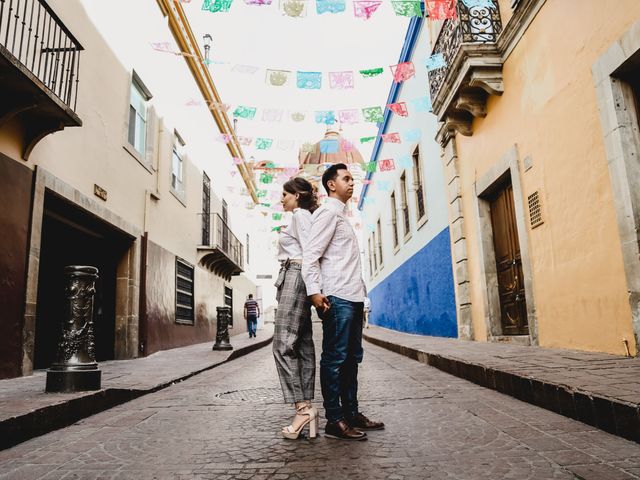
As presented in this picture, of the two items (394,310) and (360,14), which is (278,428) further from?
(394,310)

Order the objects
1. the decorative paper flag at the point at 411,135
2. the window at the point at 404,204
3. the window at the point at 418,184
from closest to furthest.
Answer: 1. the decorative paper flag at the point at 411,135
2. the window at the point at 418,184
3. the window at the point at 404,204

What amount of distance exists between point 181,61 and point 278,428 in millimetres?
11432

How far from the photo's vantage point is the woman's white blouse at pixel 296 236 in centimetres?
301

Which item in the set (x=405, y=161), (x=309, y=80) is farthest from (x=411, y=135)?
(x=309, y=80)

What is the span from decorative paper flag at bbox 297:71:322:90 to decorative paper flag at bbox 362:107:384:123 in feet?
5.24

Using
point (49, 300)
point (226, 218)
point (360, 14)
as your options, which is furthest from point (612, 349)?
point (226, 218)

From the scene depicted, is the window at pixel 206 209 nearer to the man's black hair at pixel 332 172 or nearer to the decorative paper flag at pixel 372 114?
the decorative paper flag at pixel 372 114

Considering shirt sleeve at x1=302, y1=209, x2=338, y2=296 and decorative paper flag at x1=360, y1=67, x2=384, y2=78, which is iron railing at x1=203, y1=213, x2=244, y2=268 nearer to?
decorative paper flag at x1=360, y1=67, x2=384, y2=78

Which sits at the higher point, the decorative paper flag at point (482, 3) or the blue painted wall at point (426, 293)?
the decorative paper flag at point (482, 3)

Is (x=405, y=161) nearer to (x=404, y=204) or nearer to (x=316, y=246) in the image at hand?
(x=404, y=204)

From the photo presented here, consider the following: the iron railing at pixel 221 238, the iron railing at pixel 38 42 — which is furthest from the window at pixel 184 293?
the iron railing at pixel 38 42

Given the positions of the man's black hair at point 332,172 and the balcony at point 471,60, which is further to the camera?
the balcony at point 471,60

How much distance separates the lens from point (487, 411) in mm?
3424

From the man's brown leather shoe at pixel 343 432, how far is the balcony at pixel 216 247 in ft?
38.9
